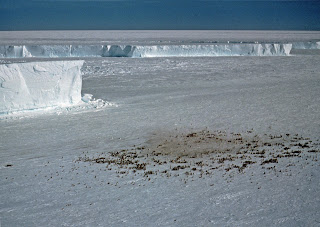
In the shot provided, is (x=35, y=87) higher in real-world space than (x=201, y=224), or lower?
higher

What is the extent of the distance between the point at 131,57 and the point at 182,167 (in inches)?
553

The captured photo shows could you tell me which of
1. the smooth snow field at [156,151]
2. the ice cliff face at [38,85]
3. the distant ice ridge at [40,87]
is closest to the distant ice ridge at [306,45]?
the smooth snow field at [156,151]

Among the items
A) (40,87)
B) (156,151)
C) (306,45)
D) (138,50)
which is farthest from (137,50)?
(156,151)

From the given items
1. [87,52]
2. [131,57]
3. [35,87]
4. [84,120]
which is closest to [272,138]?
[84,120]

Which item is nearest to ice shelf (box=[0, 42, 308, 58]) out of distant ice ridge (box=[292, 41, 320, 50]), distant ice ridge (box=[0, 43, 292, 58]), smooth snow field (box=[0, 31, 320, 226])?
distant ice ridge (box=[0, 43, 292, 58])

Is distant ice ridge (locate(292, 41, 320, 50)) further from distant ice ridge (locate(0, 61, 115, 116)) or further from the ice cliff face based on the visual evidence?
the ice cliff face

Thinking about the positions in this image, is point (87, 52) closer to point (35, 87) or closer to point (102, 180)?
point (35, 87)

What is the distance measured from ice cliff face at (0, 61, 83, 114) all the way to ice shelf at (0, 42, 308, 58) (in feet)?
32.8

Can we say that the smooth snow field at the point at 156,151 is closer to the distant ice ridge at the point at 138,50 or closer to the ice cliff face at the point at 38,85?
the ice cliff face at the point at 38,85

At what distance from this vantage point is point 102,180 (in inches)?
196

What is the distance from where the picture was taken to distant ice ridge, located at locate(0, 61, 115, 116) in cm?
828

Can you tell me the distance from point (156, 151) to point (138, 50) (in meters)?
13.6

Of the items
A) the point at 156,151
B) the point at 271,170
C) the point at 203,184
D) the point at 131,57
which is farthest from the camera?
the point at 131,57

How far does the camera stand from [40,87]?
874cm
